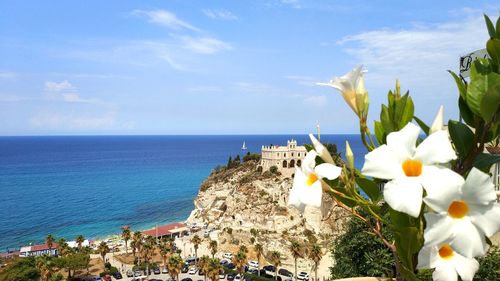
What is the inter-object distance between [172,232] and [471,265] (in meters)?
54.1

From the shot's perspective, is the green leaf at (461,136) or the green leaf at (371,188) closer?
the green leaf at (461,136)

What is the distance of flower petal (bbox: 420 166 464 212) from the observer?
3.62ft

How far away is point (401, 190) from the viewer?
44.2 inches

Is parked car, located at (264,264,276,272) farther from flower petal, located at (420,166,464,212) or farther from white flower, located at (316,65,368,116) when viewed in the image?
flower petal, located at (420,166,464,212)

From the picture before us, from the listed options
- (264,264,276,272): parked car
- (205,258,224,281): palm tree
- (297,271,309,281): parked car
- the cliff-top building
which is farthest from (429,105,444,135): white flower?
the cliff-top building

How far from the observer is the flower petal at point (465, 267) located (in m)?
1.35

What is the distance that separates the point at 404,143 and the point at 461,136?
1.98 feet

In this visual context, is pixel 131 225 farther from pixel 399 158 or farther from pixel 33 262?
pixel 399 158

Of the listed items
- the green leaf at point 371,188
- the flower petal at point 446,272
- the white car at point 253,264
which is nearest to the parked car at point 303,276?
the white car at point 253,264

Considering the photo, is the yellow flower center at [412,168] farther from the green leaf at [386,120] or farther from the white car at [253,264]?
the white car at [253,264]

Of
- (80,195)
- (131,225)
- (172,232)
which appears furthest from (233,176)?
(80,195)

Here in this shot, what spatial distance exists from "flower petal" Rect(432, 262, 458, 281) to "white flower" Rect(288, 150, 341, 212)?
1.59 feet

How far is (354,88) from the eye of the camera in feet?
5.41

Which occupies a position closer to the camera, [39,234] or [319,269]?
[319,269]
